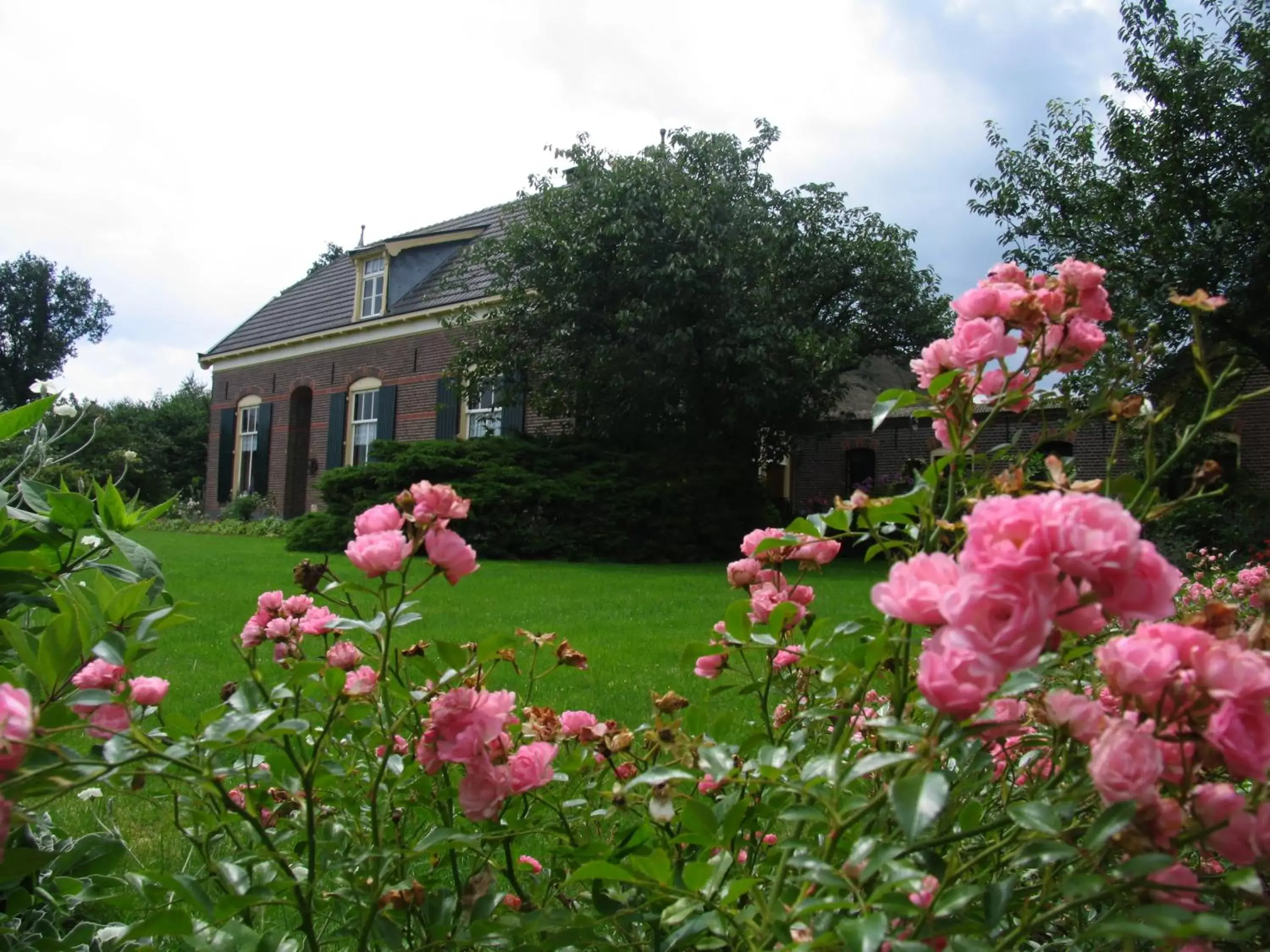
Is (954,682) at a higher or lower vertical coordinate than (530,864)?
higher

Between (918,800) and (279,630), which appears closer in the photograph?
(918,800)

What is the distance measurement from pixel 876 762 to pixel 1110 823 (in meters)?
0.16

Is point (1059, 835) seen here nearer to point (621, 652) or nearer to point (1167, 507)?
point (1167, 507)

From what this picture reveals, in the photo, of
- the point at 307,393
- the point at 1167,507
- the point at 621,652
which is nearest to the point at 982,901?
the point at 1167,507

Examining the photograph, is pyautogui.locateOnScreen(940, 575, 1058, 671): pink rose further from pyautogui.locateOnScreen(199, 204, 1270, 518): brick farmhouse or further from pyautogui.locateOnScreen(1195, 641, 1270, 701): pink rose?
pyautogui.locateOnScreen(199, 204, 1270, 518): brick farmhouse

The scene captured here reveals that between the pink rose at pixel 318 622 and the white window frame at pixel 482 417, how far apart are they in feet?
45.4

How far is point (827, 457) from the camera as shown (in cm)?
1905

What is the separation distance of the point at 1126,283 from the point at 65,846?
13318mm

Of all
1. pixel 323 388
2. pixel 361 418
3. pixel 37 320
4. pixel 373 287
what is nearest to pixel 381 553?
pixel 361 418

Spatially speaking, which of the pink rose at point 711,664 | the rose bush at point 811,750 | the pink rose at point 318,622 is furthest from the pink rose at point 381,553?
the pink rose at point 711,664

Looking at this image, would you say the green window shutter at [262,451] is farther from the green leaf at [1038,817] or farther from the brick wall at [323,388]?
the green leaf at [1038,817]

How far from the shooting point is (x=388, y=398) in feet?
61.4

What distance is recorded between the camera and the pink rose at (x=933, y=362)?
120 centimetres

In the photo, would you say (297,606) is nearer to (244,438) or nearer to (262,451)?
(262,451)
